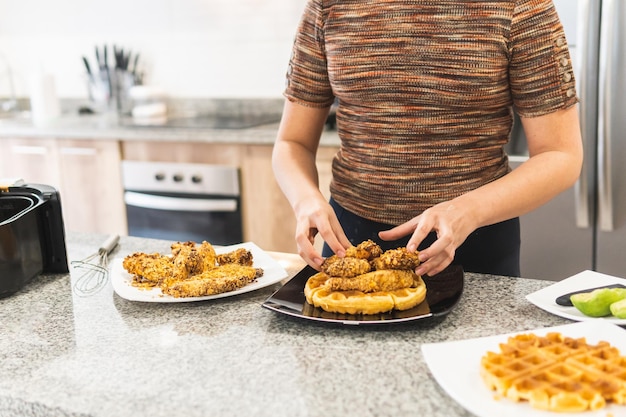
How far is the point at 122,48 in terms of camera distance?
3646 mm

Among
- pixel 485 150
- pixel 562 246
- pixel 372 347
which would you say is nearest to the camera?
pixel 372 347

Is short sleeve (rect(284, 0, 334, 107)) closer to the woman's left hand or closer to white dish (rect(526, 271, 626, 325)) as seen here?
the woman's left hand

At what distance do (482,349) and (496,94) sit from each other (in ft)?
2.12

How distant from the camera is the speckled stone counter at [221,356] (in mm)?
930

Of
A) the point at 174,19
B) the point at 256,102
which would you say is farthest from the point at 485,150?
the point at 174,19

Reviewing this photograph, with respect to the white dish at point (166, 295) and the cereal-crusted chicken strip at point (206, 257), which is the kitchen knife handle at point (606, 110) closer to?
the white dish at point (166, 295)

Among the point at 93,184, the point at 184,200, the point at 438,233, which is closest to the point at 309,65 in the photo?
the point at 438,233

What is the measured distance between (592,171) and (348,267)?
1.60 m

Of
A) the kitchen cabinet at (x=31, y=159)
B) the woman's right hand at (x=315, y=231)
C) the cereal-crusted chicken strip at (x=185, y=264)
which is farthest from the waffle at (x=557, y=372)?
the kitchen cabinet at (x=31, y=159)

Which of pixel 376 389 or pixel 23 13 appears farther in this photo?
pixel 23 13

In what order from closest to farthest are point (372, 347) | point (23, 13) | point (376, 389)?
point (376, 389)
point (372, 347)
point (23, 13)

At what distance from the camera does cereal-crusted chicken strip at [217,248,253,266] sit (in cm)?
140

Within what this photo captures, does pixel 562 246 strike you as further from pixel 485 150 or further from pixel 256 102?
pixel 256 102

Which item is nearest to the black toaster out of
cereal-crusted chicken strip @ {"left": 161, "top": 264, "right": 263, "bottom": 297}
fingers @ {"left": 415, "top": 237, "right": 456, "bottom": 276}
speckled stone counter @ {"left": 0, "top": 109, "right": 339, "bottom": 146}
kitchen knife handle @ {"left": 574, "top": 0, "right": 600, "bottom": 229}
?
cereal-crusted chicken strip @ {"left": 161, "top": 264, "right": 263, "bottom": 297}
